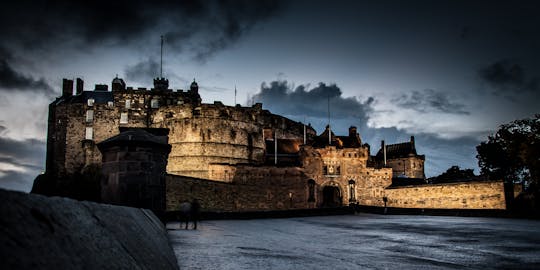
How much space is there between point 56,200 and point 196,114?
1949 inches

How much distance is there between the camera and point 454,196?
109ft

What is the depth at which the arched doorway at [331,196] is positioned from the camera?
146 feet

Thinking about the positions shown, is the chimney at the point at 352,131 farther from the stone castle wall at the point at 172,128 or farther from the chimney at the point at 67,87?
the chimney at the point at 67,87

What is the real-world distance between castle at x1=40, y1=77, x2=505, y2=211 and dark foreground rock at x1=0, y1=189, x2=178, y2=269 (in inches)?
1069

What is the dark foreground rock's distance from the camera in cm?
133

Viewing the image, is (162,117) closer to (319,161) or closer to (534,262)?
(319,161)

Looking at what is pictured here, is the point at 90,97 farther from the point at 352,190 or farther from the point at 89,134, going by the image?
the point at 352,190

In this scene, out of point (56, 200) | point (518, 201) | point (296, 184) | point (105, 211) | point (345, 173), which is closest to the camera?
→ point (56, 200)

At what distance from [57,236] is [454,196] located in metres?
35.4

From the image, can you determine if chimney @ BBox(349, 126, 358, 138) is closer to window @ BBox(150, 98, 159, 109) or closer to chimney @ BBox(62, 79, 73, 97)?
window @ BBox(150, 98, 159, 109)

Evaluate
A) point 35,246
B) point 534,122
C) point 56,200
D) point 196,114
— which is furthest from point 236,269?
point 196,114

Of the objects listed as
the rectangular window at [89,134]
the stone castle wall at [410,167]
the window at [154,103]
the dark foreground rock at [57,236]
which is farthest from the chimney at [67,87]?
the dark foreground rock at [57,236]

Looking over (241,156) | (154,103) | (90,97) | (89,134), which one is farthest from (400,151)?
(90,97)

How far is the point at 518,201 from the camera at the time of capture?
29.4 meters
